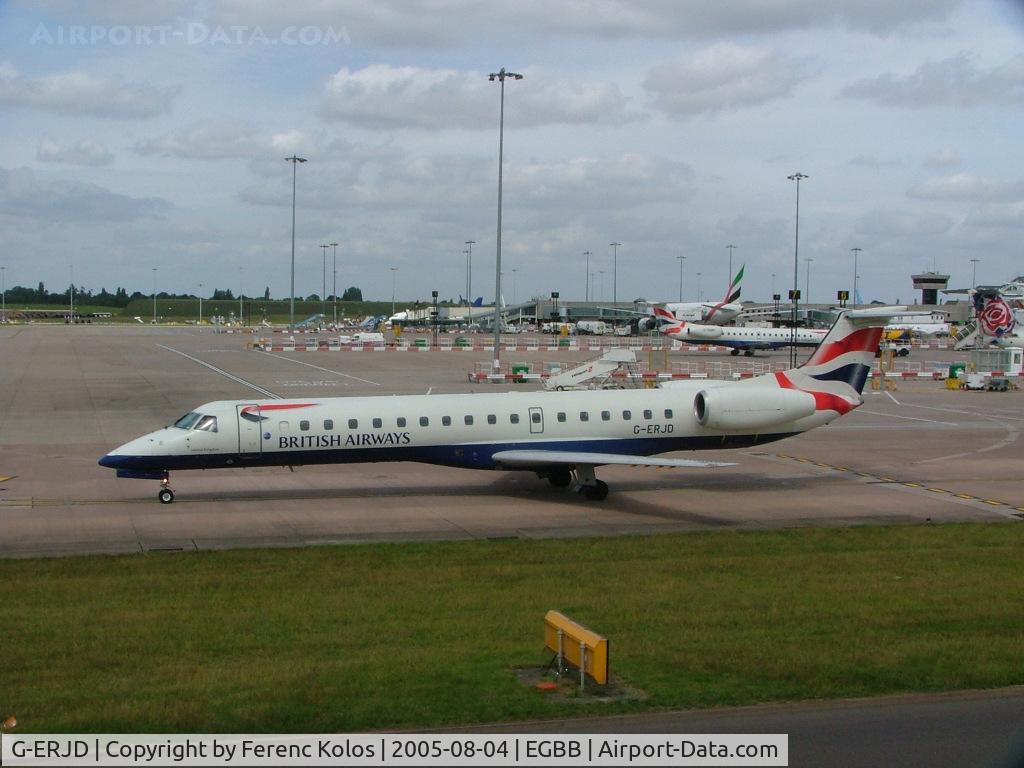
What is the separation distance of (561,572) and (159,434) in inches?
452

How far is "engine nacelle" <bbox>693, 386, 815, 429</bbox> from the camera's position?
28203 millimetres

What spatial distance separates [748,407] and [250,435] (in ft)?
39.9

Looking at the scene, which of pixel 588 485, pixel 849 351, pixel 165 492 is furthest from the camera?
pixel 849 351

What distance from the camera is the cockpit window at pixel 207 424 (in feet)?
86.3

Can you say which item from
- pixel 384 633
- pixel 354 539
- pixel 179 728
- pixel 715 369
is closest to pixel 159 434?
pixel 354 539

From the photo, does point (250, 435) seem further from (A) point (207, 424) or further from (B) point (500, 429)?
(B) point (500, 429)

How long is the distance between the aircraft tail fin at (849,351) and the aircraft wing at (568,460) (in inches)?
198

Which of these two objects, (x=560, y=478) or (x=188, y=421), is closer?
(x=188, y=421)

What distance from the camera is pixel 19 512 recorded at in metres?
25.1

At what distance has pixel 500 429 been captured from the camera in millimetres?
27578

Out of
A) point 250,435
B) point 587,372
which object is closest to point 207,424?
point 250,435

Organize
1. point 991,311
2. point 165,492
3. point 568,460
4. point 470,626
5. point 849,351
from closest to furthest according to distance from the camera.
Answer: point 470,626 → point 165,492 → point 568,460 → point 849,351 → point 991,311

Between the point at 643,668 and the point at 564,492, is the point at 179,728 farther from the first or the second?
the point at 564,492

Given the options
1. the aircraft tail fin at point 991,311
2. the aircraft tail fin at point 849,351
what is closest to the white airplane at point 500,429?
the aircraft tail fin at point 849,351
